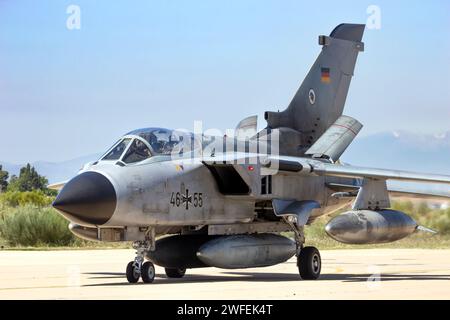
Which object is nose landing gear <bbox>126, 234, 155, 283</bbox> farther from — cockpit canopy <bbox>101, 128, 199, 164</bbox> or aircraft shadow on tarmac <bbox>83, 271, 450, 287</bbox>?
cockpit canopy <bbox>101, 128, 199, 164</bbox>

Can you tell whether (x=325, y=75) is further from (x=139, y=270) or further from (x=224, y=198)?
(x=139, y=270)

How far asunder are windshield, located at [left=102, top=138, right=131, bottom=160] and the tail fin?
5125 mm

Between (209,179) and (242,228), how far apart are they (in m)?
1.57

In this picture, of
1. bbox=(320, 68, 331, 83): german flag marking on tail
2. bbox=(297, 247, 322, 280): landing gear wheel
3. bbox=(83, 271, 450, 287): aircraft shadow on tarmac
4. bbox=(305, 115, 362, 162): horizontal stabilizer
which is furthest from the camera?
bbox=(320, 68, 331, 83): german flag marking on tail

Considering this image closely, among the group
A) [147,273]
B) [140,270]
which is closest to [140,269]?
[140,270]

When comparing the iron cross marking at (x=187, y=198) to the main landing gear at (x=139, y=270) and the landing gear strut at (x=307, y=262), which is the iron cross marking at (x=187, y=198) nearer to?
the main landing gear at (x=139, y=270)

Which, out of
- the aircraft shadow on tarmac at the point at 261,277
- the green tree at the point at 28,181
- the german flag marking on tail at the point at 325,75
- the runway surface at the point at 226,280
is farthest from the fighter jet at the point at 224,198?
the green tree at the point at 28,181

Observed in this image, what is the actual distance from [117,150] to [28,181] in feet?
193

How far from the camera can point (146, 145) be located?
49.2 ft

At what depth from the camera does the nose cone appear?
13648 millimetres

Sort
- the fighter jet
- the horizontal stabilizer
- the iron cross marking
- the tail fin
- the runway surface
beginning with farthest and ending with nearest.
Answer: the tail fin < the horizontal stabilizer < the iron cross marking < the fighter jet < the runway surface

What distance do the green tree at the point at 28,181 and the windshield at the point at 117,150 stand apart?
54632 millimetres

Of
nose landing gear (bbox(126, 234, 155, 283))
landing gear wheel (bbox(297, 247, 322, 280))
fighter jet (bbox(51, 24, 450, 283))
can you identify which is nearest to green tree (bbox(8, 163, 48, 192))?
fighter jet (bbox(51, 24, 450, 283))
